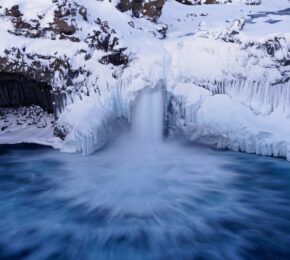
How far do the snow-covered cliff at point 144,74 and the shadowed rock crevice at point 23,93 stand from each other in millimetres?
685

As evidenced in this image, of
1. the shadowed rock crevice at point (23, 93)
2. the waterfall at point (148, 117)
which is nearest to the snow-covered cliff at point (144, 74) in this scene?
the waterfall at point (148, 117)

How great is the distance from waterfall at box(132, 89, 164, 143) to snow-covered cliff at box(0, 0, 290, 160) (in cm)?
14

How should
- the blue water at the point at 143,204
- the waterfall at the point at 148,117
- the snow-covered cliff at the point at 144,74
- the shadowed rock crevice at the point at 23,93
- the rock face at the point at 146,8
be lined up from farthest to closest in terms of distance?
the rock face at the point at 146,8 < the shadowed rock crevice at the point at 23,93 < the waterfall at the point at 148,117 < the snow-covered cliff at the point at 144,74 < the blue water at the point at 143,204

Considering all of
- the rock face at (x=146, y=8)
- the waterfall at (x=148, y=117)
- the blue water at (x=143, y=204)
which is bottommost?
the blue water at (x=143, y=204)

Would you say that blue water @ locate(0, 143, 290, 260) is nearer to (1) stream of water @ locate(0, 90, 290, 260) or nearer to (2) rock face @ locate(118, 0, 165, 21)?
(1) stream of water @ locate(0, 90, 290, 260)

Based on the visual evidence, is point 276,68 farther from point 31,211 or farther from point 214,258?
point 31,211

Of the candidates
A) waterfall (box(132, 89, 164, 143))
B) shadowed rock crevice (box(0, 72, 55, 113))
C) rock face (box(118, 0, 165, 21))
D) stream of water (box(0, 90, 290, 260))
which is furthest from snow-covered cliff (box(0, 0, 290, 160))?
rock face (box(118, 0, 165, 21))

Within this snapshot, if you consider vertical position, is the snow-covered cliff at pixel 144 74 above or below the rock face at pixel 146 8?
below

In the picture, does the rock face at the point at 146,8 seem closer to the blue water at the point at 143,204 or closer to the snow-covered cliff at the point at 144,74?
the snow-covered cliff at the point at 144,74

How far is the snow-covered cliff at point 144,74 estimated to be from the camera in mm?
6586

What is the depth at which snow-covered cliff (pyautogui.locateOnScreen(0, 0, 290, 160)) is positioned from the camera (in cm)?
659

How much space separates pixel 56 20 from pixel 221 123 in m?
3.33

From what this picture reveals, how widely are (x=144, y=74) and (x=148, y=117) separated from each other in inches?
29.7

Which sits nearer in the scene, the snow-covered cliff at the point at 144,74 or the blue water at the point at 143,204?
the blue water at the point at 143,204
